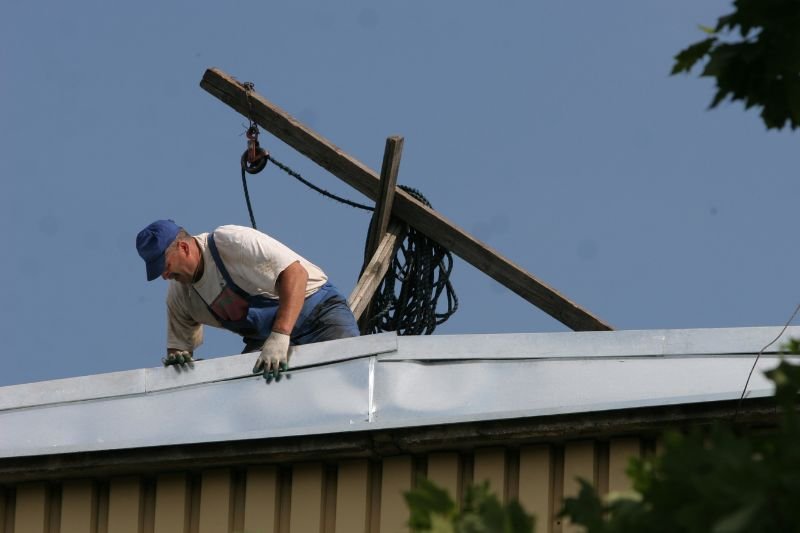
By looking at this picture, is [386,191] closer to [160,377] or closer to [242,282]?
[242,282]

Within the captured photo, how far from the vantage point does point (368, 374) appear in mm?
7973

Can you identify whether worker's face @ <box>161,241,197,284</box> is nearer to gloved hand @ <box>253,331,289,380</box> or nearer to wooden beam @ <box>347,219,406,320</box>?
wooden beam @ <box>347,219,406,320</box>

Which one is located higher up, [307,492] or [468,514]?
[307,492]

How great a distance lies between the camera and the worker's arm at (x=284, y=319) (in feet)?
26.9

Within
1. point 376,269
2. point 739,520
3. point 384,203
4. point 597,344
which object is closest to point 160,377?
point 597,344

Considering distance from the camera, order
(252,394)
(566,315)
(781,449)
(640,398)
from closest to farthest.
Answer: (781,449) < (640,398) < (252,394) < (566,315)

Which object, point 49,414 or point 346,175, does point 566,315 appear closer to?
point 346,175

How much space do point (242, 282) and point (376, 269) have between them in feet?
5.03

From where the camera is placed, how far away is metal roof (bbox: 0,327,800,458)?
760 centimetres

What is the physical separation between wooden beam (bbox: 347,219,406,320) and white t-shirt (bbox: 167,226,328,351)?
894 millimetres

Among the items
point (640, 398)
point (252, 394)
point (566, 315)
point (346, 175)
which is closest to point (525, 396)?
point (640, 398)

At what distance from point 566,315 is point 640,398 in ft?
11.1

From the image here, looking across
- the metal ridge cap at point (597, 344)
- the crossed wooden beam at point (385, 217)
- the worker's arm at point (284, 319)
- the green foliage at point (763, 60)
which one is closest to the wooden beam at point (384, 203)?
the crossed wooden beam at point (385, 217)

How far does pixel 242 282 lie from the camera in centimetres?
986
